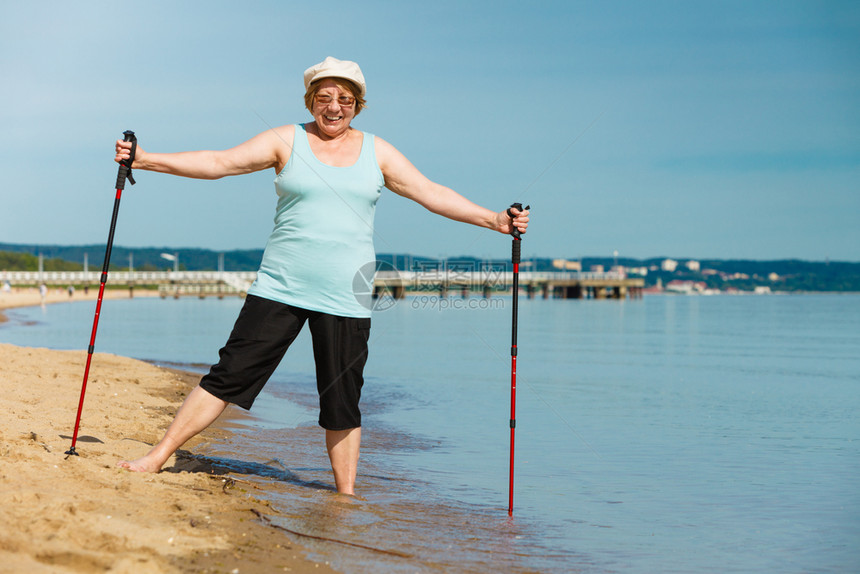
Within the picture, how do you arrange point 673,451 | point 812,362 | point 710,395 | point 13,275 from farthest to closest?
point 13,275
point 812,362
point 710,395
point 673,451

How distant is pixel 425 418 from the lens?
9.59 metres

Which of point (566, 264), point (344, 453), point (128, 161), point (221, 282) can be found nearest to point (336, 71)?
point (128, 161)

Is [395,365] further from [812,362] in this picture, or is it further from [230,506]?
[230,506]

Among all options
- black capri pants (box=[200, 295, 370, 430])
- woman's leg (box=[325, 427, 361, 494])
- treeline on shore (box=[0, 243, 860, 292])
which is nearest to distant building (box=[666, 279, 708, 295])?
treeline on shore (box=[0, 243, 860, 292])

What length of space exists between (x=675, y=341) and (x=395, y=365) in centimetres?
1514

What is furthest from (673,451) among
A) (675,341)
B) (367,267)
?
(675,341)

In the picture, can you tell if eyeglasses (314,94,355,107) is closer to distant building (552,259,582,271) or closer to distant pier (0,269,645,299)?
distant pier (0,269,645,299)

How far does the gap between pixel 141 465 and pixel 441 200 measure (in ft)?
6.89

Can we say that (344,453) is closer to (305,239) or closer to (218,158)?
(305,239)

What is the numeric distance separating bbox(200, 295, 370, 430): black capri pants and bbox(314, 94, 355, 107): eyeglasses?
107 centimetres

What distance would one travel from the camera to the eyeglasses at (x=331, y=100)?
13.2ft

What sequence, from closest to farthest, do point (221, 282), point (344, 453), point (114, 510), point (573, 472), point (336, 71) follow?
point (114, 510) → point (336, 71) → point (344, 453) → point (573, 472) → point (221, 282)

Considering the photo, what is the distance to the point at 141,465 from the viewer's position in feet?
13.3

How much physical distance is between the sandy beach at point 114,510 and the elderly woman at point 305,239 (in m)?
0.36
